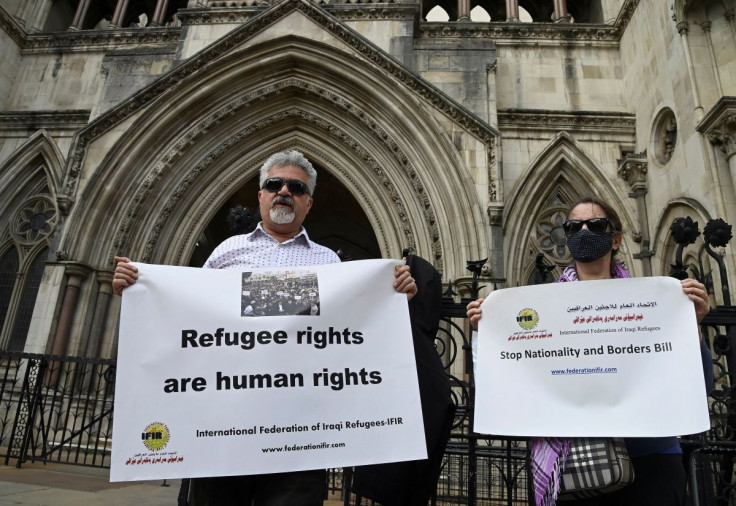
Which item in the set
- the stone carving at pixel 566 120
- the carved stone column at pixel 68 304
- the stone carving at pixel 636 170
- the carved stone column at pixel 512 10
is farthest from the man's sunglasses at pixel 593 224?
the carved stone column at pixel 512 10

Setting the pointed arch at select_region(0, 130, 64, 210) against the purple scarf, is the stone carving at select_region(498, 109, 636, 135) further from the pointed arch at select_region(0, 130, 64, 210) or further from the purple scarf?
the pointed arch at select_region(0, 130, 64, 210)

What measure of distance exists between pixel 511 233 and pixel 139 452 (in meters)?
9.98

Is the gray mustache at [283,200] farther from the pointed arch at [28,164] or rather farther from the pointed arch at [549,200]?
the pointed arch at [28,164]

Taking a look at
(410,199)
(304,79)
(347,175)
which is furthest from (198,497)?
(304,79)

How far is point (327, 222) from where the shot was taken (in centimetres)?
1792

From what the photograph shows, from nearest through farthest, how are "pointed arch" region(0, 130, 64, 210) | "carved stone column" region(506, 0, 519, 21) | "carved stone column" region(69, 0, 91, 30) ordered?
"pointed arch" region(0, 130, 64, 210) → "carved stone column" region(506, 0, 519, 21) → "carved stone column" region(69, 0, 91, 30)

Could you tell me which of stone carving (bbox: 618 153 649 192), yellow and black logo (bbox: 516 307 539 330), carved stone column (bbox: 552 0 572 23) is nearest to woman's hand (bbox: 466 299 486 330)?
yellow and black logo (bbox: 516 307 539 330)

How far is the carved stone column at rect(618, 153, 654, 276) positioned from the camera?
34.8 feet

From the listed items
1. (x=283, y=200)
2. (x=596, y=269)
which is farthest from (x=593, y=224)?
(x=283, y=200)

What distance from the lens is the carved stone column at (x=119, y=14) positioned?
1544 cm

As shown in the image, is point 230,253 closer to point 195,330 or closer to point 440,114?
point 195,330

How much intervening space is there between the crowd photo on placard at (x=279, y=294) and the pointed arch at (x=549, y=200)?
8910 millimetres

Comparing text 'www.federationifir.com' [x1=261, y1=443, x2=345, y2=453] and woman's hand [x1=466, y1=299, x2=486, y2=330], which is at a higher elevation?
woman's hand [x1=466, y1=299, x2=486, y2=330]

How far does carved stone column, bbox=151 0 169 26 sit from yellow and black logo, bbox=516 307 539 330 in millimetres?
16344
